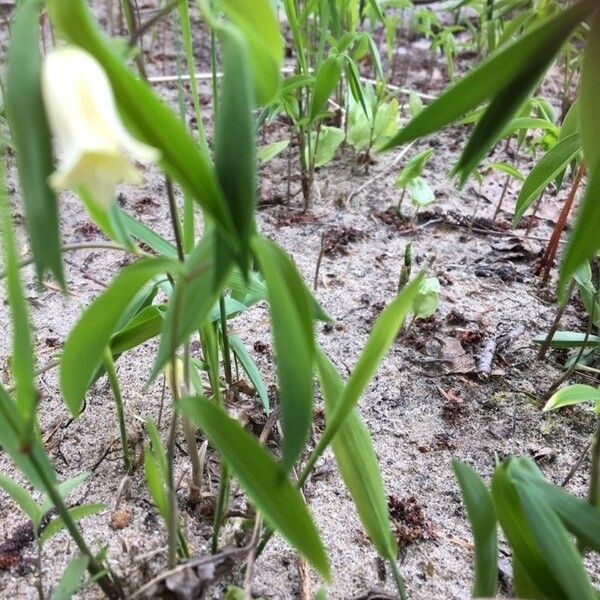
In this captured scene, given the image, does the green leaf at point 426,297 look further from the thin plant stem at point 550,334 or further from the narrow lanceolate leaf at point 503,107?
the narrow lanceolate leaf at point 503,107

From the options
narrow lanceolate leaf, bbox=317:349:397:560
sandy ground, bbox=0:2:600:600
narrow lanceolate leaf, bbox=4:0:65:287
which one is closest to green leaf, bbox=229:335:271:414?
sandy ground, bbox=0:2:600:600

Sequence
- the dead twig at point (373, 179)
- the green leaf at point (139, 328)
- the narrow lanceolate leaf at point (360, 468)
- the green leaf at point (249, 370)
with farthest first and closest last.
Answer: the dead twig at point (373, 179) < the green leaf at point (249, 370) < the green leaf at point (139, 328) < the narrow lanceolate leaf at point (360, 468)

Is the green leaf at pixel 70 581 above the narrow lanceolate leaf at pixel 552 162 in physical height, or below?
below

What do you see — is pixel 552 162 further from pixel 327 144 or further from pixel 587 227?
pixel 327 144

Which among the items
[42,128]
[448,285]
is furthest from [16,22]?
[448,285]

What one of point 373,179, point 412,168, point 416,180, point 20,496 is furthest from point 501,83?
point 373,179

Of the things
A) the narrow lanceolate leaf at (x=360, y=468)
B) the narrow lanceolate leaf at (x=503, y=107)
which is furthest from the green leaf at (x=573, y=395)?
the narrow lanceolate leaf at (x=503, y=107)

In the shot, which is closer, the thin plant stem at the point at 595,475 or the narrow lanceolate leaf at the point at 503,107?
the narrow lanceolate leaf at the point at 503,107
